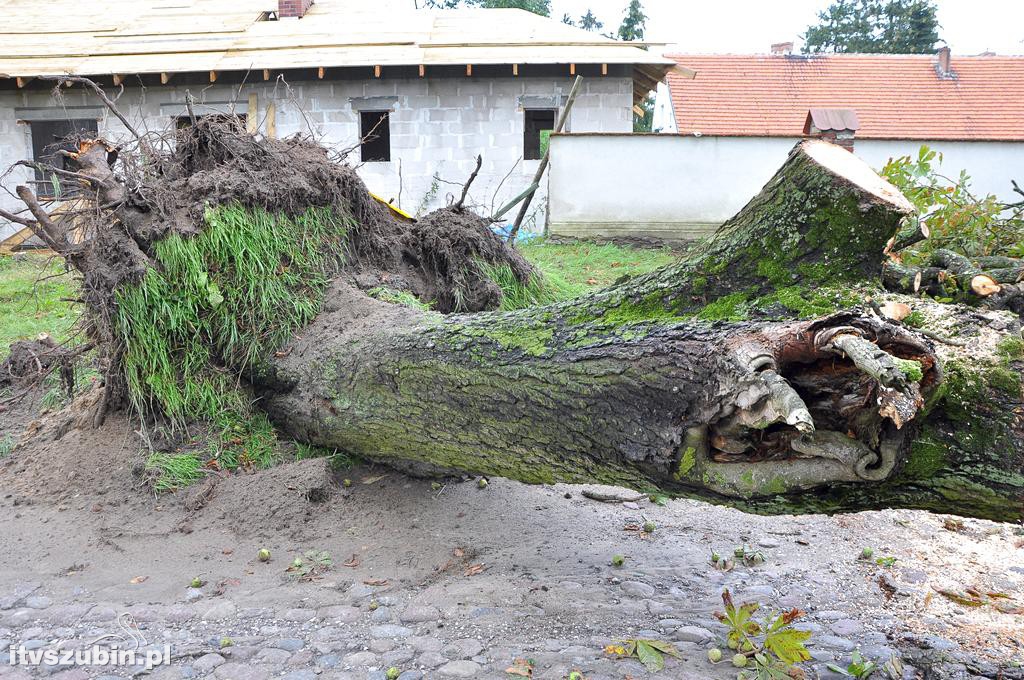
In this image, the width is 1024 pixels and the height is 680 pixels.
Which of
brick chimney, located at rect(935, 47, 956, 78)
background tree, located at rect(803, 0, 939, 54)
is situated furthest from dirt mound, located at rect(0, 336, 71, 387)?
background tree, located at rect(803, 0, 939, 54)

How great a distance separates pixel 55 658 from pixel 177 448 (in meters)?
1.33

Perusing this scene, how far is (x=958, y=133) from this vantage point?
18.8 m

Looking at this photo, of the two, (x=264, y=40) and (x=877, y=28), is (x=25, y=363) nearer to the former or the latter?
(x=264, y=40)

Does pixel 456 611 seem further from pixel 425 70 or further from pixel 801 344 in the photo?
pixel 425 70

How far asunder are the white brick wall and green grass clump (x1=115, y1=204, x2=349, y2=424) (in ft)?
29.4

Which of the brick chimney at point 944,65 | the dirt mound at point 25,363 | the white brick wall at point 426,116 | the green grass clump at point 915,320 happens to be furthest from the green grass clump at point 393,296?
the brick chimney at point 944,65

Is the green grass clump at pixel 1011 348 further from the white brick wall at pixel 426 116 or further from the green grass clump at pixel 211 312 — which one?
the white brick wall at pixel 426 116

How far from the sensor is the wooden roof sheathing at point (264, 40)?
12.2 metres

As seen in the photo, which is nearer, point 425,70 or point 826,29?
point 425,70

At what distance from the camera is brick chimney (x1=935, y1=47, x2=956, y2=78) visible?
68.4ft

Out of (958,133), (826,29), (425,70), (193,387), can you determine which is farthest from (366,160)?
(826,29)

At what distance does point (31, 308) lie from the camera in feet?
23.5

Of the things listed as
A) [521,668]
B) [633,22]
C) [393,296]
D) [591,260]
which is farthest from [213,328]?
[633,22]

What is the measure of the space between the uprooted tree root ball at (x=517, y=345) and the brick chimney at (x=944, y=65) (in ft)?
68.9
